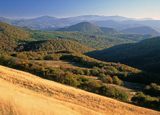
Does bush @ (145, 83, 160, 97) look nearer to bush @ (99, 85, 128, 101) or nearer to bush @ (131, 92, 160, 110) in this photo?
bush @ (131, 92, 160, 110)

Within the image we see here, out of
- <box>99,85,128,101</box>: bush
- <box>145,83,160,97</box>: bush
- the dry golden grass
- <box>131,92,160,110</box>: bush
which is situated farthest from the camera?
<box>145,83,160,97</box>: bush

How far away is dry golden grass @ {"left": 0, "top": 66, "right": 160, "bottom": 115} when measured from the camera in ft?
63.7

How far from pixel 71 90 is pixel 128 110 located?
485 cm

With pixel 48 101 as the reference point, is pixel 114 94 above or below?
below

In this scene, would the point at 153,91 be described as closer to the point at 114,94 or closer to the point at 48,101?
the point at 114,94

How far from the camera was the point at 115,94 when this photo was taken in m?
31.4

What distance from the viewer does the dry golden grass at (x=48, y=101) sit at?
1942cm

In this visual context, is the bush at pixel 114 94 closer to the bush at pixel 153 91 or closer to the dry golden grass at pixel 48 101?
the dry golden grass at pixel 48 101

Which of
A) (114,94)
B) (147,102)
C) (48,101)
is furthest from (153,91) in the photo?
(48,101)

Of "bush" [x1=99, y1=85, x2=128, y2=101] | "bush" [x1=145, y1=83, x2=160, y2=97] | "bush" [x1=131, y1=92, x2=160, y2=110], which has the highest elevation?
"bush" [x1=99, y1=85, x2=128, y2=101]

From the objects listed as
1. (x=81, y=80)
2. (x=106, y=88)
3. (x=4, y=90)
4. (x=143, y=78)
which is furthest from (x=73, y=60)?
(x=4, y=90)

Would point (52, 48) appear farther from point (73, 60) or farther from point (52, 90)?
point (52, 90)

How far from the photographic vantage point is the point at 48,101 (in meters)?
22.4

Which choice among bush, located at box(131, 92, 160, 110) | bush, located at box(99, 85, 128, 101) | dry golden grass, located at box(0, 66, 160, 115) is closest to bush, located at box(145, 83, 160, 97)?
bush, located at box(131, 92, 160, 110)
